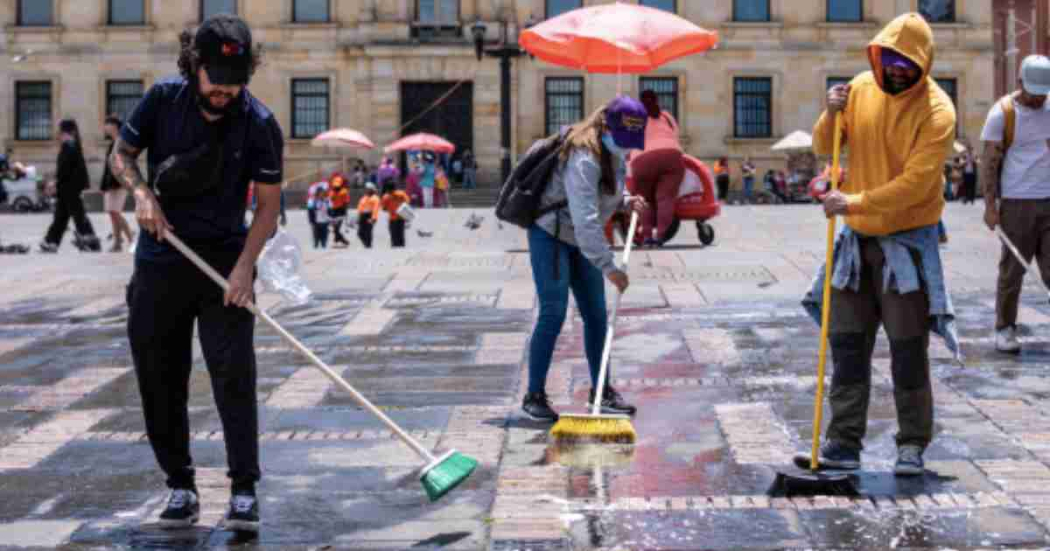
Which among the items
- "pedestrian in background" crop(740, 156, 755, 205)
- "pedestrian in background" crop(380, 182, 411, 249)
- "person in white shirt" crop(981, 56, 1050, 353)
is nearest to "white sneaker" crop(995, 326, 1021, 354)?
"person in white shirt" crop(981, 56, 1050, 353)

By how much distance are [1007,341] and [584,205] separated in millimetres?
3501

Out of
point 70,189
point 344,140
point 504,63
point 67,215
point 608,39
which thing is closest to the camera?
point 608,39

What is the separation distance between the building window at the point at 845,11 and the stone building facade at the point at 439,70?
0.14ft

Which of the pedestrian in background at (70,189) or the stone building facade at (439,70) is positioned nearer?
the pedestrian in background at (70,189)

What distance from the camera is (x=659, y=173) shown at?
70.2ft

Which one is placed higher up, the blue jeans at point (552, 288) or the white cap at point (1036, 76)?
the white cap at point (1036, 76)

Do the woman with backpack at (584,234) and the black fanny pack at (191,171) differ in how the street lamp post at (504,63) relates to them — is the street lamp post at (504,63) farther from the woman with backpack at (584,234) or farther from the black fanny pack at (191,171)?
the black fanny pack at (191,171)

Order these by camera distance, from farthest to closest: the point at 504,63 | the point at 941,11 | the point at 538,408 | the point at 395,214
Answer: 1. the point at 941,11
2. the point at 504,63
3. the point at 395,214
4. the point at 538,408

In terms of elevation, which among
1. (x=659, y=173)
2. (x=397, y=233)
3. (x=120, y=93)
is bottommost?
(x=397, y=233)

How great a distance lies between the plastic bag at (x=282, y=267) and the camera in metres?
5.90

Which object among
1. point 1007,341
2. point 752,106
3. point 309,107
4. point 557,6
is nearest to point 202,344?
point 1007,341

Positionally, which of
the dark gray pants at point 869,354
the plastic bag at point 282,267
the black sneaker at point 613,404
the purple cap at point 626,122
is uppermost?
the purple cap at point 626,122

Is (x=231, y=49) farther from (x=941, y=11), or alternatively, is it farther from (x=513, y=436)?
(x=941, y=11)

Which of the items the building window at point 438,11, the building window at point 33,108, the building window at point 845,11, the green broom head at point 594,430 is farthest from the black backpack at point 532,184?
the building window at point 33,108
